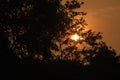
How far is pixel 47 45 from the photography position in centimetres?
6975

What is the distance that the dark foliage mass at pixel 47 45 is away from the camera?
55.0m

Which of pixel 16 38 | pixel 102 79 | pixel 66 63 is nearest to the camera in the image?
pixel 66 63

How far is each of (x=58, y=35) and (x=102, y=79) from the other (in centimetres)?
1185

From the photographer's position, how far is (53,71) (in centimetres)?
5516

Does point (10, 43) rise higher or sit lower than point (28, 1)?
lower

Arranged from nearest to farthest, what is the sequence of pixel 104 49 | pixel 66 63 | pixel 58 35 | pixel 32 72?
pixel 32 72
pixel 66 63
pixel 58 35
pixel 104 49

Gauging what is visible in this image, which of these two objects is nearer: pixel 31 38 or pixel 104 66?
pixel 31 38

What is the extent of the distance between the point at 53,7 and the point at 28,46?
726 cm

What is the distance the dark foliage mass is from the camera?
55.0 m

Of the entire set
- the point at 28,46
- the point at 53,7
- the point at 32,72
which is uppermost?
the point at 53,7

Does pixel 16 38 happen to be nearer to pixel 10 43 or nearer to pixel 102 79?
pixel 10 43

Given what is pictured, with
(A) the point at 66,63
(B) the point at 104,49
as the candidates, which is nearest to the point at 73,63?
(A) the point at 66,63

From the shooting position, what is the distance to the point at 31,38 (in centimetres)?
6806

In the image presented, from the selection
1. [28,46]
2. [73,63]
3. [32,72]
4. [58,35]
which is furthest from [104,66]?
[32,72]
